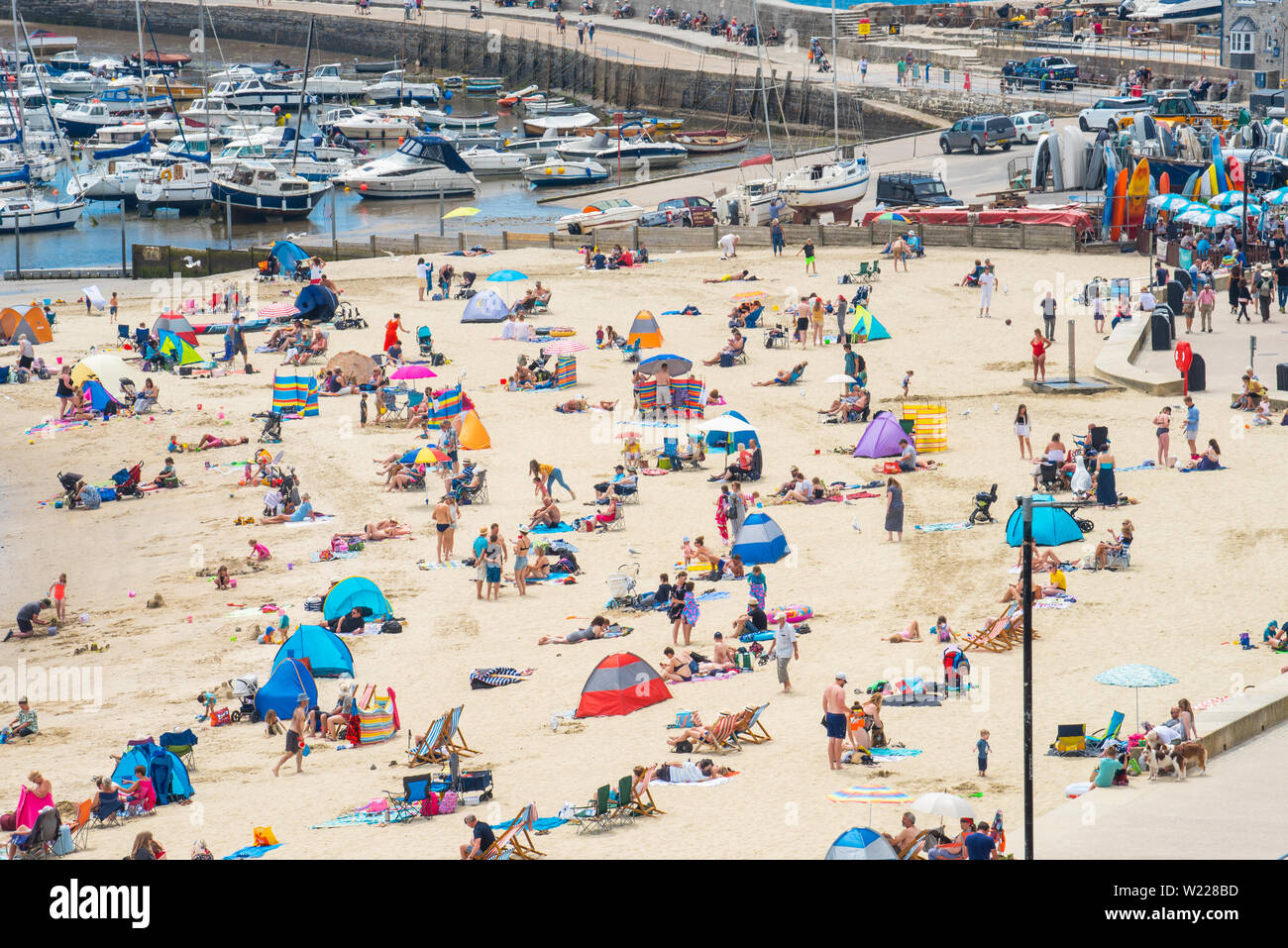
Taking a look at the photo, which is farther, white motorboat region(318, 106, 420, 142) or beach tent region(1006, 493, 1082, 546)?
white motorboat region(318, 106, 420, 142)

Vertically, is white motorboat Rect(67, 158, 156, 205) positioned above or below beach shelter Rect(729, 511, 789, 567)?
above

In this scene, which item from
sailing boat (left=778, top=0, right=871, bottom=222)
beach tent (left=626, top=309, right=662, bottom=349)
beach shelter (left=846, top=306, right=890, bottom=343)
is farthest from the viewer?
sailing boat (left=778, top=0, right=871, bottom=222)

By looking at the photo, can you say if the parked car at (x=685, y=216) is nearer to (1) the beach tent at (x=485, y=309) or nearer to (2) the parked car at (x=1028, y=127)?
(1) the beach tent at (x=485, y=309)

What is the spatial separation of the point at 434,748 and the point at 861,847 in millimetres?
5828

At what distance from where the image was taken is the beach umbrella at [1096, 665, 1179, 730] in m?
17.0

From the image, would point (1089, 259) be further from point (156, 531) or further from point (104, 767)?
point (104, 767)

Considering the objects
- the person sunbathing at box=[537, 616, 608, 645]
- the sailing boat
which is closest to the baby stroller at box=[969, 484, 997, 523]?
the person sunbathing at box=[537, 616, 608, 645]

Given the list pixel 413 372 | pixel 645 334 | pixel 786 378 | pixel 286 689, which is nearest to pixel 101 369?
pixel 413 372

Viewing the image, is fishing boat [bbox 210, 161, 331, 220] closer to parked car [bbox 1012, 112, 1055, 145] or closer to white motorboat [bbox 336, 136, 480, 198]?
white motorboat [bbox 336, 136, 480, 198]

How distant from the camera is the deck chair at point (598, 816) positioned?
50.6 feet

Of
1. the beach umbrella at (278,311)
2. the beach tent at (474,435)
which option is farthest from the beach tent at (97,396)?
the beach tent at (474,435)

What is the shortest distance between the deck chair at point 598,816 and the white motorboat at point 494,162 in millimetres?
55411

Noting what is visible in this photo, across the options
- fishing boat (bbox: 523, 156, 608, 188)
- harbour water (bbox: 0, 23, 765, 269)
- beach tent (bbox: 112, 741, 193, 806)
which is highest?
fishing boat (bbox: 523, 156, 608, 188)

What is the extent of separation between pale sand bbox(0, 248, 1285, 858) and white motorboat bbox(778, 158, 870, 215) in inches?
484
